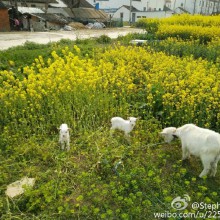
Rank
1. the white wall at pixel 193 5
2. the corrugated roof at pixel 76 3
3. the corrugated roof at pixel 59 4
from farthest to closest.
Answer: the white wall at pixel 193 5 < the corrugated roof at pixel 76 3 < the corrugated roof at pixel 59 4

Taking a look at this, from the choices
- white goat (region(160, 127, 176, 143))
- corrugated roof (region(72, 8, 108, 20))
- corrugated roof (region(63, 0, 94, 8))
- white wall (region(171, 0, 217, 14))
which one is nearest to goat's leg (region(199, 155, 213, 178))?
white goat (region(160, 127, 176, 143))

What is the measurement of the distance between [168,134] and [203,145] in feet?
3.19

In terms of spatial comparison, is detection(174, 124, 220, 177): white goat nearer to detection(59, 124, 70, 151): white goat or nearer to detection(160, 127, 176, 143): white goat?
detection(160, 127, 176, 143): white goat

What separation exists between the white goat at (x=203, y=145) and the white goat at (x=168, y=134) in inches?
11.9

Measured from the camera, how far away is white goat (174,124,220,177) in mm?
3934

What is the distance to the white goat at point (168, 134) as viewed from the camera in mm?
4922

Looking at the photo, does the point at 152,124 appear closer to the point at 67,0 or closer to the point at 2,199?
the point at 2,199

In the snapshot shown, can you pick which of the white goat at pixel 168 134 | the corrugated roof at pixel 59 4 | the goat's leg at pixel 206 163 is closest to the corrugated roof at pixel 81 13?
the corrugated roof at pixel 59 4

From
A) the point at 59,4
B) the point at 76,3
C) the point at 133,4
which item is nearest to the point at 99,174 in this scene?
the point at 59,4

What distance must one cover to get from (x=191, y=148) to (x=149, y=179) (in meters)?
0.85

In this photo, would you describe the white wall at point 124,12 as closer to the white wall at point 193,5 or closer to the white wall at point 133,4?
the white wall at point 133,4

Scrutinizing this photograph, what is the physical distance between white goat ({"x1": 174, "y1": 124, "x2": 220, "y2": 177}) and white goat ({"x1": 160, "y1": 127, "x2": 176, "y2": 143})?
302 mm

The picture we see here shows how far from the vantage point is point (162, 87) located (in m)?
6.52

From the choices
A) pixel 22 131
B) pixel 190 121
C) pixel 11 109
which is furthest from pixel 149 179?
pixel 11 109
